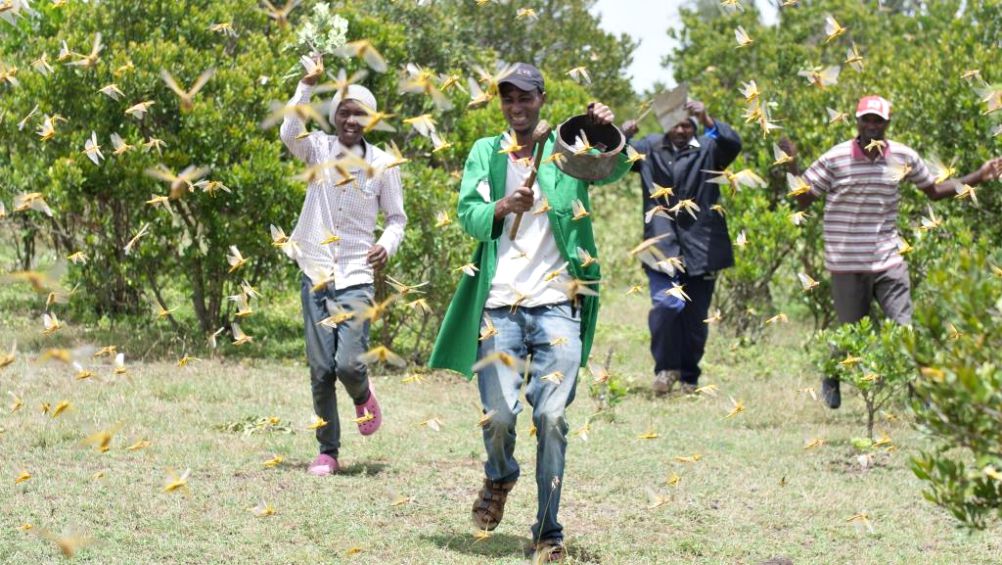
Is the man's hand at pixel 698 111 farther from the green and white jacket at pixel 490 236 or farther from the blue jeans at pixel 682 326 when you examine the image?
the green and white jacket at pixel 490 236

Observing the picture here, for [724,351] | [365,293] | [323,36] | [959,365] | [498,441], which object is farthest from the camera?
[724,351]

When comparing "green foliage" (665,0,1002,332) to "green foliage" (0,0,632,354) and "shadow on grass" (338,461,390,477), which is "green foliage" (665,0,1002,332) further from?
"shadow on grass" (338,461,390,477)

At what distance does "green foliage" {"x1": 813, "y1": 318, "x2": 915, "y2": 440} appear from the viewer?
755 cm

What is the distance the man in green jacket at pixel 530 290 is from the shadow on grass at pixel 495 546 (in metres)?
0.19

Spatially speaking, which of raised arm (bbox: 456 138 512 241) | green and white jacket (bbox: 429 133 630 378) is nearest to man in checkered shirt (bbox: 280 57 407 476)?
green and white jacket (bbox: 429 133 630 378)

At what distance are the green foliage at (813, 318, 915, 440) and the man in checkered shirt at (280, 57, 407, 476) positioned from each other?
2.78m

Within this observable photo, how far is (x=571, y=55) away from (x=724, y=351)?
13.9 meters

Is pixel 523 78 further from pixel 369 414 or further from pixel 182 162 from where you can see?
pixel 182 162

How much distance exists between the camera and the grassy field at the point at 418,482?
5633 millimetres

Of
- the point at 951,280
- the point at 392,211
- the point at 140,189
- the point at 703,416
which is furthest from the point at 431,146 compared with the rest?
the point at 951,280

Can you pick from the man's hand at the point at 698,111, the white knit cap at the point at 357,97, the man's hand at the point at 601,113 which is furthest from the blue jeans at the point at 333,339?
the man's hand at the point at 698,111

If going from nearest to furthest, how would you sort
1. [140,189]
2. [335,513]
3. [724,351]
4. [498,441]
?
[498,441] < [335,513] < [140,189] < [724,351]

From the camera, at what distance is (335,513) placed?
19.8 feet

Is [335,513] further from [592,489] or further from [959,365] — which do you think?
[959,365]
